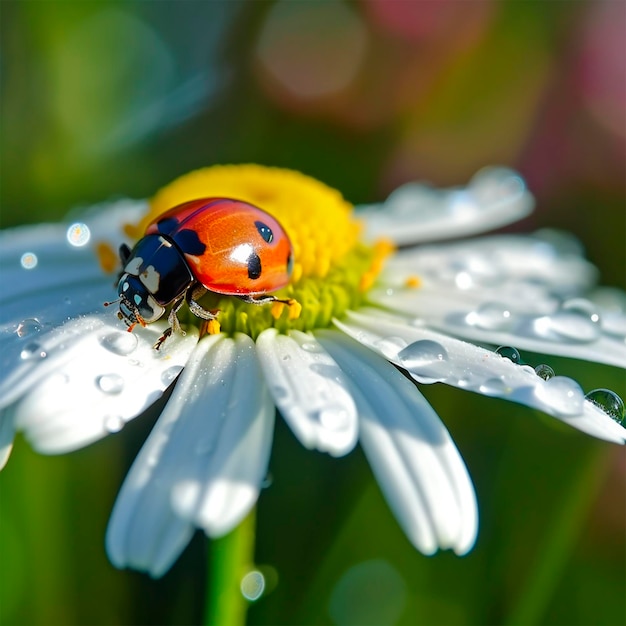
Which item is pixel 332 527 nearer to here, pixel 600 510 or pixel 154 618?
pixel 154 618

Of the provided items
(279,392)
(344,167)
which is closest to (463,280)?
(279,392)

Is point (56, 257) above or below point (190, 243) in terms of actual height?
above

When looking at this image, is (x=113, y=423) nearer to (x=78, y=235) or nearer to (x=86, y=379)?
(x=86, y=379)

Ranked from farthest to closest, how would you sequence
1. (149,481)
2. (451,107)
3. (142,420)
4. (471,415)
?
1. (451,107)
2. (142,420)
3. (471,415)
4. (149,481)

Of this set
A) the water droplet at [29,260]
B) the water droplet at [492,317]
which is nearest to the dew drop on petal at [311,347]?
the water droplet at [492,317]

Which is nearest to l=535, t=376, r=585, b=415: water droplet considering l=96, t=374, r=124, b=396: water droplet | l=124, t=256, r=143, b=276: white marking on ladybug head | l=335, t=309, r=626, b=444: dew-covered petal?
l=335, t=309, r=626, b=444: dew-covered petal

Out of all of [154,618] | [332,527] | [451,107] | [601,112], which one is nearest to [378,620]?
[332,527]
